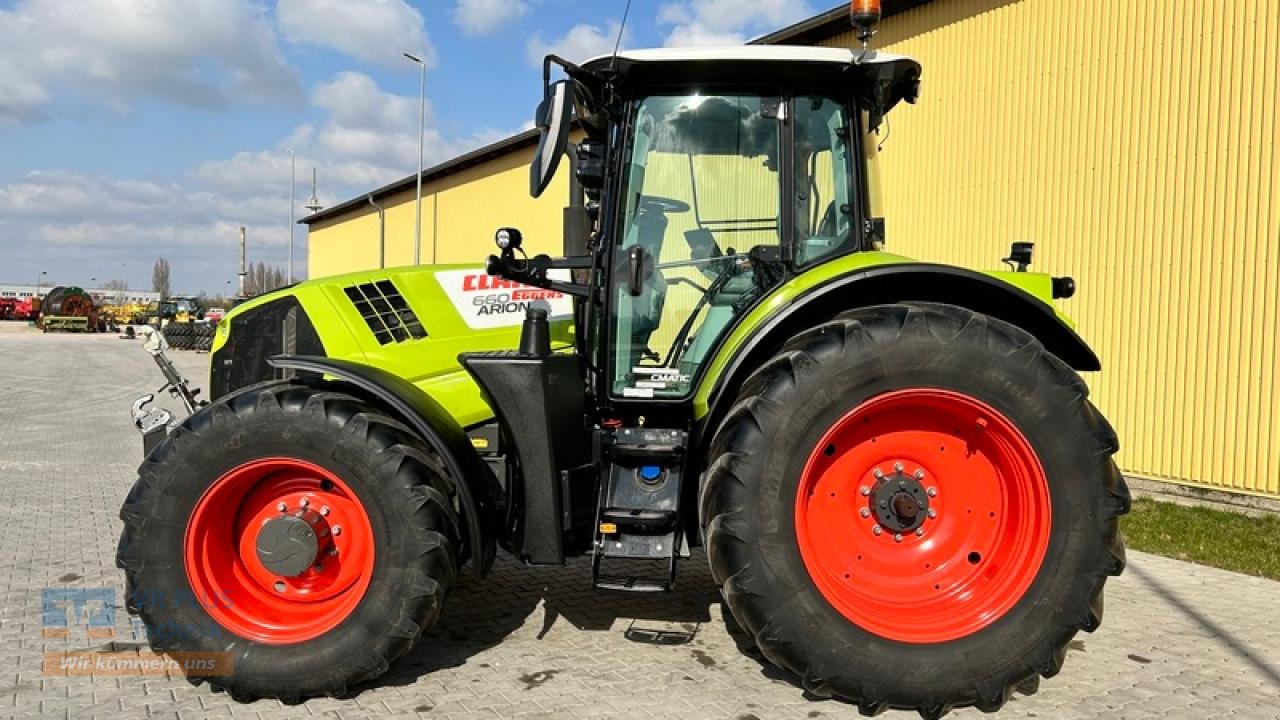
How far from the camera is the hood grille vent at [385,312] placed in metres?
4.26

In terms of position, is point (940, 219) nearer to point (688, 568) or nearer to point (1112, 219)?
point (1112, 219)

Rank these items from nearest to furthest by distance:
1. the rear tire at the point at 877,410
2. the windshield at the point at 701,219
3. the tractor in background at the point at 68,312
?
the rear tire at the point at 877,410
the windshield at the point at 701,219
the tractor in background at the point at 68,312

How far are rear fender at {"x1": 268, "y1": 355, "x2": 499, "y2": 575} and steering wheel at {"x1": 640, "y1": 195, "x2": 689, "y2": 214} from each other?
126 cm

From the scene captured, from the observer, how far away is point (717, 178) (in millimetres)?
3775

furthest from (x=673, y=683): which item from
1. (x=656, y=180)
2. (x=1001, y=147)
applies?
(x=1001, y=147)

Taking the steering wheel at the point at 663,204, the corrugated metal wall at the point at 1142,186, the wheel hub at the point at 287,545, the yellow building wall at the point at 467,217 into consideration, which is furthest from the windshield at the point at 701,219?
the yellow building wall at the point at 467,217

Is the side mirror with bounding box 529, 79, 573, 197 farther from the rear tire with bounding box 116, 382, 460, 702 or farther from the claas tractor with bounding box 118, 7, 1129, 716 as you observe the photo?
the rear tire with bounding box 116, 382, 460, 702

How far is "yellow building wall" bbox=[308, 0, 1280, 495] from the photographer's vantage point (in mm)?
6848

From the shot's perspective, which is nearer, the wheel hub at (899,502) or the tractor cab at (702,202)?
the wheel hub at (899,502)

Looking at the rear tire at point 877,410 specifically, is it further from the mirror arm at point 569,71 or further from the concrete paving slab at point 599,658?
the mirror arm at point 569,71

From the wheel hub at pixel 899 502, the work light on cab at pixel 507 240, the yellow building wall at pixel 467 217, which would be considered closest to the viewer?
the wheel hub at pixel 899 502

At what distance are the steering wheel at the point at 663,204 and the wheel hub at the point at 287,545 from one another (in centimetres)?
191

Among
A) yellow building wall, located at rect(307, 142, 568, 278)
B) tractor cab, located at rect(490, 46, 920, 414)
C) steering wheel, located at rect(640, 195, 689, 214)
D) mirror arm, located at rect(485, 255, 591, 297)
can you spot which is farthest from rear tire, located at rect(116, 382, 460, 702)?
yellow building wall, located at rect(307, 142, 568, 278)

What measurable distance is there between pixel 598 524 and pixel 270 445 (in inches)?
52.0
